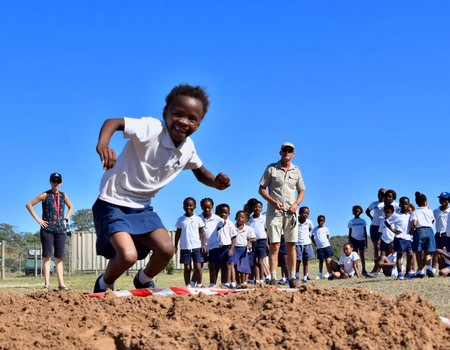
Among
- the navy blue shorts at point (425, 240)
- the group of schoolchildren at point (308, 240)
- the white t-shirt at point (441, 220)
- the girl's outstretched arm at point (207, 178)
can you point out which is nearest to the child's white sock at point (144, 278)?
the girl's outstretched arm at point (207, 178)

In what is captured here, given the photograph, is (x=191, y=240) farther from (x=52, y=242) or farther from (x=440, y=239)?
(x=440, y=239)

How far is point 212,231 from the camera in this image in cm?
1126

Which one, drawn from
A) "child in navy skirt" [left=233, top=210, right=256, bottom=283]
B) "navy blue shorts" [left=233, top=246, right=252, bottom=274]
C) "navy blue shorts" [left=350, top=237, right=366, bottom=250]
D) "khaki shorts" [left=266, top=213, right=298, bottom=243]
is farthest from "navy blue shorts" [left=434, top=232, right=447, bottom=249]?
"khaki shorts" [left=266, top=213, right=298, bottom=243]

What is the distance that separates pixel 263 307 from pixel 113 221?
1.72 metres

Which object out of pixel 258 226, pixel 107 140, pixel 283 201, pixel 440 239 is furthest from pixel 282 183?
pixel 440 239

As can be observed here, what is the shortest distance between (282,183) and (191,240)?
2.34 m

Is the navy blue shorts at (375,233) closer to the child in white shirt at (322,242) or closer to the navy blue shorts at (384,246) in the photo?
the navy blue shorts at (384,246)

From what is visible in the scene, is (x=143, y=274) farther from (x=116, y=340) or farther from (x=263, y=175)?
(x=263, y=175)

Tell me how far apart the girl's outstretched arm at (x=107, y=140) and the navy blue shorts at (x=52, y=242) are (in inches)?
245

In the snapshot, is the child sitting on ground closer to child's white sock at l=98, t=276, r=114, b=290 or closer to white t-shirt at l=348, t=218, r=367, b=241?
white t-shirt at l=348, t=218, r=367, b=241

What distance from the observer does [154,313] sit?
398 centimetres

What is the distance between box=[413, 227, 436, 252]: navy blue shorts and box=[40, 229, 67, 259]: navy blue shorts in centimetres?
733

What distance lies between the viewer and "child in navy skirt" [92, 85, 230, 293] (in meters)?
4.89

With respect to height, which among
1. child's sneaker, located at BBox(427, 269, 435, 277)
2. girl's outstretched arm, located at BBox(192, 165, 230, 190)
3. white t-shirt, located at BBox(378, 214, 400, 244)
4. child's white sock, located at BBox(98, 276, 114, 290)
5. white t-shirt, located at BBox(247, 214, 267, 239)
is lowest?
child's sneaker, located at BBox(427, 269, 435, 277)
